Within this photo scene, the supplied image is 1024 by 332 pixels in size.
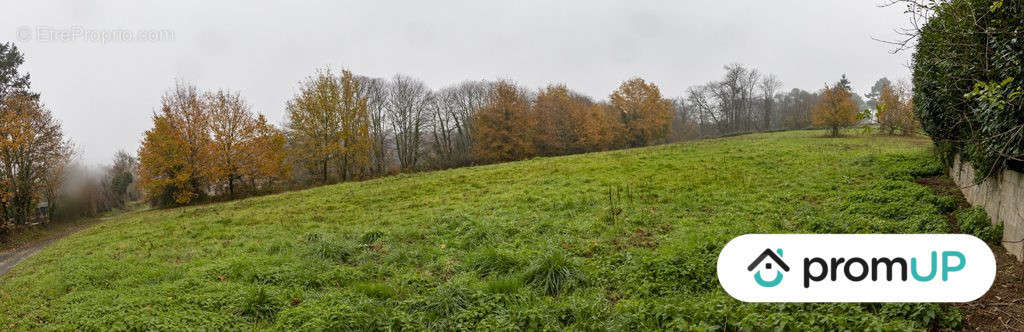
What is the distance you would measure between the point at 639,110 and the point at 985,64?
132 feet

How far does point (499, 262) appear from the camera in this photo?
659 cm

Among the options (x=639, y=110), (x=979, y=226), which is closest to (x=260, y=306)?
(x=979, y=226)

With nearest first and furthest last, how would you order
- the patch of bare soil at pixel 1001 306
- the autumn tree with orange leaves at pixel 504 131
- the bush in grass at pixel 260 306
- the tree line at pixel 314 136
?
the patch of bare soil at pixel 1001 306 < the bush in grass at pixel 260 306 < the tree line at pixel 314 136 < the autumn tree with orange leaves at pixel 504 131

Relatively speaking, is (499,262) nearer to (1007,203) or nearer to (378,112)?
(1007,203)

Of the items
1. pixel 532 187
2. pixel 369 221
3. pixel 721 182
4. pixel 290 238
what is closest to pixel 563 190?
pixel 532 187

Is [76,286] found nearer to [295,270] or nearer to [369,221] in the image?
[295,270]

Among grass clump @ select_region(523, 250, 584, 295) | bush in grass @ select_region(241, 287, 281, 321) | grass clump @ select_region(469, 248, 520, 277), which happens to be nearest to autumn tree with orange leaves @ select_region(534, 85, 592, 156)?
grass clump @ select_region(469, 248, 520, 277)

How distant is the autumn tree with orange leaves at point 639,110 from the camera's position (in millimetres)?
44375

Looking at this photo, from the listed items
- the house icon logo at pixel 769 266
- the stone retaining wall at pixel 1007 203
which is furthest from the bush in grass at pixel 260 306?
the stone retaining wall at pixel 1007 203

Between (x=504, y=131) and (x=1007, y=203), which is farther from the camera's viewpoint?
(x=504, y=131)

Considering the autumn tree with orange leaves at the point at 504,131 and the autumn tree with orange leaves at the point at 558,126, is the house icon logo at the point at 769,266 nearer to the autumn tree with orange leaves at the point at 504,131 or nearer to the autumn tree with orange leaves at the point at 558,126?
the autumn tree with orange leaves at the point at 504,131

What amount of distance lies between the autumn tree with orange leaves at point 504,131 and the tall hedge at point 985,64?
29301 mm

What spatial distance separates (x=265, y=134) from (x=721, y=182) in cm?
2863

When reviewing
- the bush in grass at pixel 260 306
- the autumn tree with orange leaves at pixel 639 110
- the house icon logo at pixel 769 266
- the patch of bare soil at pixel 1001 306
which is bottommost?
the patch of bare soil at pixel 1001 306
